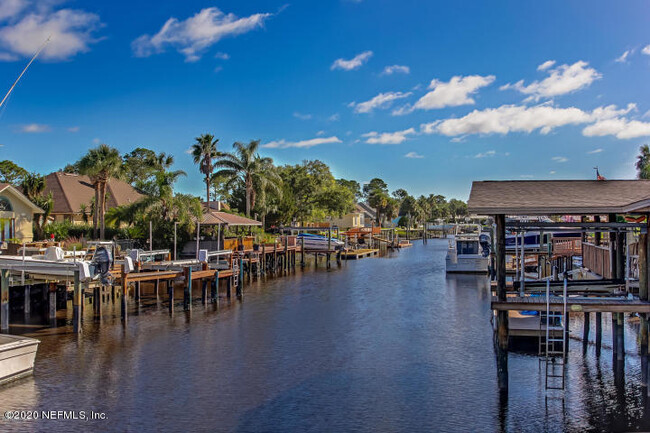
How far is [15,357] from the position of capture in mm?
16469

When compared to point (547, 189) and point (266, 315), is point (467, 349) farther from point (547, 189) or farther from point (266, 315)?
point (266, 315)

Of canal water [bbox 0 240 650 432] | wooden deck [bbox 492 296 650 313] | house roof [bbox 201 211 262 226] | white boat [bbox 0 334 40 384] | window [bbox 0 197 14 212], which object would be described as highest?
window [bbox 0 197 14 212]

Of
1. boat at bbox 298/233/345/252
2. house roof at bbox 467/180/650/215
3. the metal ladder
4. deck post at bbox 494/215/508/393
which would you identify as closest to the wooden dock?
boat at bbox 298/233/345/252

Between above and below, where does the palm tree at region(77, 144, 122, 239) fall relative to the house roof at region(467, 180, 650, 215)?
above

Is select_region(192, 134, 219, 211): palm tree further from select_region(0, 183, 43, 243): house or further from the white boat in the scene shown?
the white boat

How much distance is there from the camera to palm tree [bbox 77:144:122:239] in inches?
1734

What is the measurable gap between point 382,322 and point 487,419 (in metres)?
13.0

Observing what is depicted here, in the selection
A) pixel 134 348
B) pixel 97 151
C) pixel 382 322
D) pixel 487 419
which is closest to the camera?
pixel 487 419

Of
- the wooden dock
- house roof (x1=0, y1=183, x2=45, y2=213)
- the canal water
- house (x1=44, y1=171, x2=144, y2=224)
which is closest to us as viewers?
the canal water

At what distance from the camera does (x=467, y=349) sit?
21156mm

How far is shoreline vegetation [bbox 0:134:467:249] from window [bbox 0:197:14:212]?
417cm

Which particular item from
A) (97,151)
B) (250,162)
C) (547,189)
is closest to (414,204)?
(250,162)

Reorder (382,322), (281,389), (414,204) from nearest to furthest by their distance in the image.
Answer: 1. (281,389)
2. (382,322)
3. (414,204)

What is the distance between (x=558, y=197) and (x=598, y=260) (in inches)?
261
